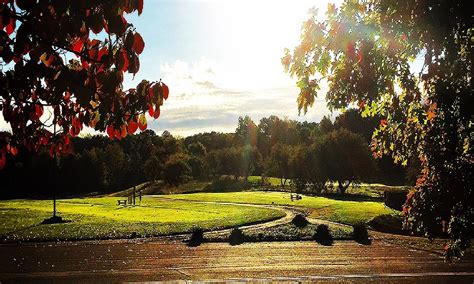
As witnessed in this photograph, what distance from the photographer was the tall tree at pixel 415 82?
6.36 m

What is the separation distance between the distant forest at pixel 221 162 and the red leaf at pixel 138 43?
5388 centimetres

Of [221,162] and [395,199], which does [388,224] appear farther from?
[221,162]

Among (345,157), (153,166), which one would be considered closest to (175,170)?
(153,166)

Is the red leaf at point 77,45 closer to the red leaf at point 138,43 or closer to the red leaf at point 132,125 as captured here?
the red leaf at point 138,43

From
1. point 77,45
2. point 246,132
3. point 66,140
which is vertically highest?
point 246,132

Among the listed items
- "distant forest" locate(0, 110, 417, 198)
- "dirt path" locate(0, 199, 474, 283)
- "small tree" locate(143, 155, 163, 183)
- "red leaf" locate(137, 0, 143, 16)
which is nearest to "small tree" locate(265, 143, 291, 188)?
"distant forest" locate(0, 110, 417, 198)

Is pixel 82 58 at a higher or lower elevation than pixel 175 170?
higher

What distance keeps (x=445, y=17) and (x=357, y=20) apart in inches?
67.1

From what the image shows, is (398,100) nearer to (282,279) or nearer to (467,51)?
(467,51)

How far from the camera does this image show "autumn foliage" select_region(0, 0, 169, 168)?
12.0 feet

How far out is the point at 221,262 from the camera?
1941 cm

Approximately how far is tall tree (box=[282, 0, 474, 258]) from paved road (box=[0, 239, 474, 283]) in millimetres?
8634

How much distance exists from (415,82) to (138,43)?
5.49 meters

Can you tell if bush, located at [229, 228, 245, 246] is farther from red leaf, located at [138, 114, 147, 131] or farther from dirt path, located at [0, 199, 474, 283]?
red leaf, located at [138, 114, 147, 131]
